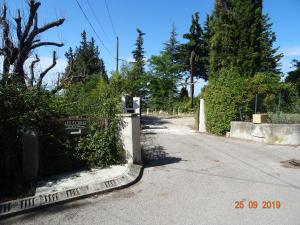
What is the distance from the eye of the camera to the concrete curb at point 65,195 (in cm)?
455

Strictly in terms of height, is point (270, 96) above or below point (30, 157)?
above

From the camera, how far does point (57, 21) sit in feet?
41.9

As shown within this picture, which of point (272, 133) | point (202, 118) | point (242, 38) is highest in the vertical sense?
point (242, 38)

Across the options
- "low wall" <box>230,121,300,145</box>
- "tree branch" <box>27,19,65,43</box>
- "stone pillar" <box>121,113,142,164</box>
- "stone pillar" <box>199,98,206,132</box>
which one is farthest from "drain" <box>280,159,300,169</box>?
"tree branch" <box>27,19,65,43</box>

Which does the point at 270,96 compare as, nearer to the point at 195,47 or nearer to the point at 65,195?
the point at 65,195

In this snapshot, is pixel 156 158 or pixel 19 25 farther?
pixel 19 25

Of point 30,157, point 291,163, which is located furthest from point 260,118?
point 30,157

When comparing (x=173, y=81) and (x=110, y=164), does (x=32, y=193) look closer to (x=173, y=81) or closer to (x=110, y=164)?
(x=110, y=164)

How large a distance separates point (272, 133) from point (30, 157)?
883 cm

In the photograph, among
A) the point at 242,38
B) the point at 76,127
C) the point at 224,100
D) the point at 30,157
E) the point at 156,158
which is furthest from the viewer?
the point at 242,38

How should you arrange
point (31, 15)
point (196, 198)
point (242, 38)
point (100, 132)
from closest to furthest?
point (196, 198) < point (100, 132) < point (31, 15) < point (242, 38)

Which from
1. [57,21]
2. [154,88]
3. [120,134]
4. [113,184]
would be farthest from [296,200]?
[154,88]

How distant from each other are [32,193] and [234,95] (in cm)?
1018

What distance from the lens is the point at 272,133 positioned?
10.7 metres
